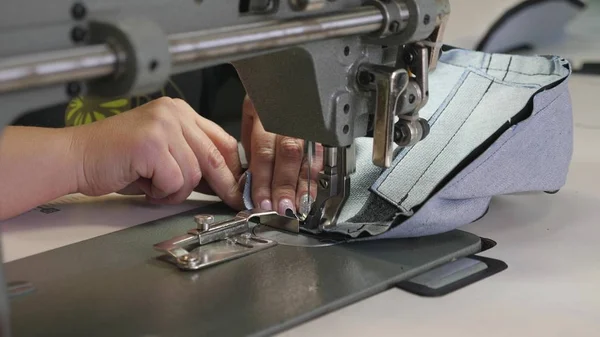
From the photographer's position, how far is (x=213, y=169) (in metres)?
1.32

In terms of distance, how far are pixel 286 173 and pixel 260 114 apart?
20 cm

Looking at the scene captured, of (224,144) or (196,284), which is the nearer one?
(196,284)

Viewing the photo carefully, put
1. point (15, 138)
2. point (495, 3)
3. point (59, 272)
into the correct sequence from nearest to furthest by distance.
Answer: point (59, 272) → point (15, 138) → point (495, 3)

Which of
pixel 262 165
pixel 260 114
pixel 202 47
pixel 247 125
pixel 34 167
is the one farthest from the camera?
pixel 247 125

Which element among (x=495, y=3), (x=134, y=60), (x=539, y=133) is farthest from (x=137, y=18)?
(x=495, y=3)

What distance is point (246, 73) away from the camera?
1.07m

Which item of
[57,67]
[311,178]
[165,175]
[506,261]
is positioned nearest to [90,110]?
[165,175]

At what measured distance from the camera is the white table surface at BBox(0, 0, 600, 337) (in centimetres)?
93

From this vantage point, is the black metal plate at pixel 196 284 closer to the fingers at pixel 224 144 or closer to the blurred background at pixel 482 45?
the fingers at pixel 224 144

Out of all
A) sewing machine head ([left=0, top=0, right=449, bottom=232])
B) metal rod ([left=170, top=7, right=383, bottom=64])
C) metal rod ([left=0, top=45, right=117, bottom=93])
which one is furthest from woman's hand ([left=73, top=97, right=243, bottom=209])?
metal rod ([left=0, top=45, right=117, bottom=93])

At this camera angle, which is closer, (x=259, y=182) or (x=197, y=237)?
(x=197, y=237)

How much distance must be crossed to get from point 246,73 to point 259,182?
253mm

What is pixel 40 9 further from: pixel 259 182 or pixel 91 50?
pixel 259 182

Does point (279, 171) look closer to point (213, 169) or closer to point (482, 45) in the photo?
point (213, 169)
